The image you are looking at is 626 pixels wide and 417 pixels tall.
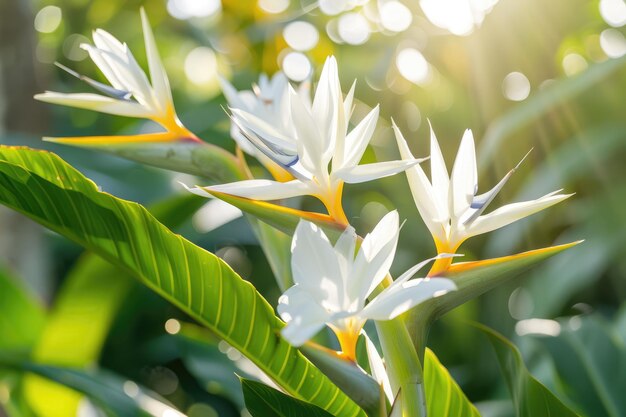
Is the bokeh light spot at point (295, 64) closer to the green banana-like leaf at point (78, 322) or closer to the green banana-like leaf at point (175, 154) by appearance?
the green banana-like leaf at point (78, 322)

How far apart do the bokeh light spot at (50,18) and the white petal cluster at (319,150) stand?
1.85 meters

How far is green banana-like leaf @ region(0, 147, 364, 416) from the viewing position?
439 mm

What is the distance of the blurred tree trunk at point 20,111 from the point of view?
1056mm

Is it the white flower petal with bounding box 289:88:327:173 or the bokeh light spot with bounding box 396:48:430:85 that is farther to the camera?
the bokeh light spot with bounding box 396:48:430:85

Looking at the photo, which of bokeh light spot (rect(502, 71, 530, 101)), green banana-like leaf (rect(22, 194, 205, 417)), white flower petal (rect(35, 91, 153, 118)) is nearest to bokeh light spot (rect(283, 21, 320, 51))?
bokeh light spot (rect(502, 71, 530, 101))

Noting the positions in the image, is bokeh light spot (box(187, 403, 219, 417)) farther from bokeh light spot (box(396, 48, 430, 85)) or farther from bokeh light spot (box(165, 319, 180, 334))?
bokeh light spot (box(396, 48, 430, 85))

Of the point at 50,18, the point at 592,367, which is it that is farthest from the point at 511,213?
the point at 50,18

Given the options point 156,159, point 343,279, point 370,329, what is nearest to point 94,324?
point 370,329

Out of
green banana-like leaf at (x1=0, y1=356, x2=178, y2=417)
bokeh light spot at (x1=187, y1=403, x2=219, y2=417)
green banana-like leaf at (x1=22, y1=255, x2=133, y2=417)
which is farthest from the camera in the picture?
bokeh light spot at (x1=187, y1=403, x2=219, y2=417)

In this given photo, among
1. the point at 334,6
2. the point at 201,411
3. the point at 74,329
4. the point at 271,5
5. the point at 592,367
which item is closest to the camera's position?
the point at 592,367

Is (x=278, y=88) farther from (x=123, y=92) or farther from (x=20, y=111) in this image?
(x=20, y=111)

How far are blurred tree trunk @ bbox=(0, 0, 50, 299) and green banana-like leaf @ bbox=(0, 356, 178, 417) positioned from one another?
0.92 ft

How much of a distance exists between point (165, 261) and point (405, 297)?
0.18 metres

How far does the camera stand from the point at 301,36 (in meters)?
1.79
